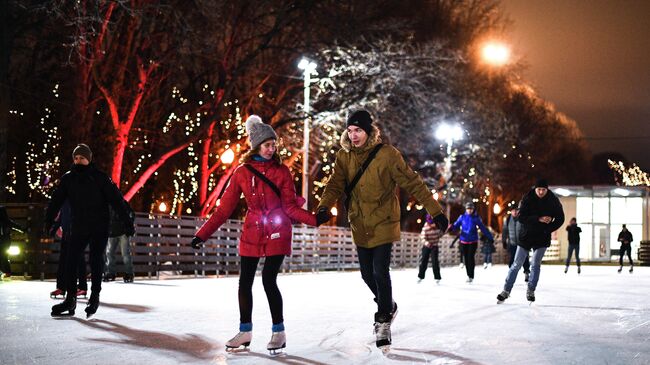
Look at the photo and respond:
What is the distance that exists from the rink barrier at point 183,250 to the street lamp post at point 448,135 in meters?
5.46

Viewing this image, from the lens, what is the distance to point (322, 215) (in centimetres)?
723

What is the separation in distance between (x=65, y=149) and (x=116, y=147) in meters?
1.75

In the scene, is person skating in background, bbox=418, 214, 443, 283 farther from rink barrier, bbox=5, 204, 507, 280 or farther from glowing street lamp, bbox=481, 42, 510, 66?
glowing street lamp, bbox=481, 42, 510, 66

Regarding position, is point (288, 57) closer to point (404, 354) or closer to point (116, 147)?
point (116, 147)

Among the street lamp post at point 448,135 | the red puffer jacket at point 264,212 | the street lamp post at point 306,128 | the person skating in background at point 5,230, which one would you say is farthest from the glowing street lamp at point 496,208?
the red puffer jacket at point 264,212

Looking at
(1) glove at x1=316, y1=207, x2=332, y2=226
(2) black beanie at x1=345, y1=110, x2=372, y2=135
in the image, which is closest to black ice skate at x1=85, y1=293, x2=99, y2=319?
(1) glove at x1=316, y1=207, x2=332, y2=226

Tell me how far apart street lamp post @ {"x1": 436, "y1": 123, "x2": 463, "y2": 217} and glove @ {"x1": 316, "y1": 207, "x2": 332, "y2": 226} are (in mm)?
29761

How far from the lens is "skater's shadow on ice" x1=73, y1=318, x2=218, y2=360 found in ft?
23.8

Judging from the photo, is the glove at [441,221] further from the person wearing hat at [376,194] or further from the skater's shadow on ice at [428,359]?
the skater's shadow on ice at [428,359]

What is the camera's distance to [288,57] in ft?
96.4

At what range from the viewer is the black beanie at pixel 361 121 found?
7527 mm

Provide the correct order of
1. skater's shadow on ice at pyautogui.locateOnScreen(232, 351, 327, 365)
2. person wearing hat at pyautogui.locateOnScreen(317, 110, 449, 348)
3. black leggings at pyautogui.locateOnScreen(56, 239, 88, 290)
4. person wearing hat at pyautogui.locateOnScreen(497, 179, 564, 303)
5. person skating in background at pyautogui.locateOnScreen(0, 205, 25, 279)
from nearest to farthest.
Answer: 1. skater's shadow on ice at pyautogui.locateOnScreen(232, 351, 327, 365)
2. person wearing hat at pyautogui.locateOnScreen(317, 110, 449, 348)
3. black leggings at pyautogui.locateOnScreen(56, 239, 88, 290)
4. person wearing hat at pyautogui.locateOnScreen(497, 179, 564, 303)
5. person skating in background at pyautogui.locateOnScreen(0, 205, 25, 279)

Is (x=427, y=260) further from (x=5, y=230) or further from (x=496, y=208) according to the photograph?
(x=496, y=208)

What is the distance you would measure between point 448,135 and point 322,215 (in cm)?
3106
